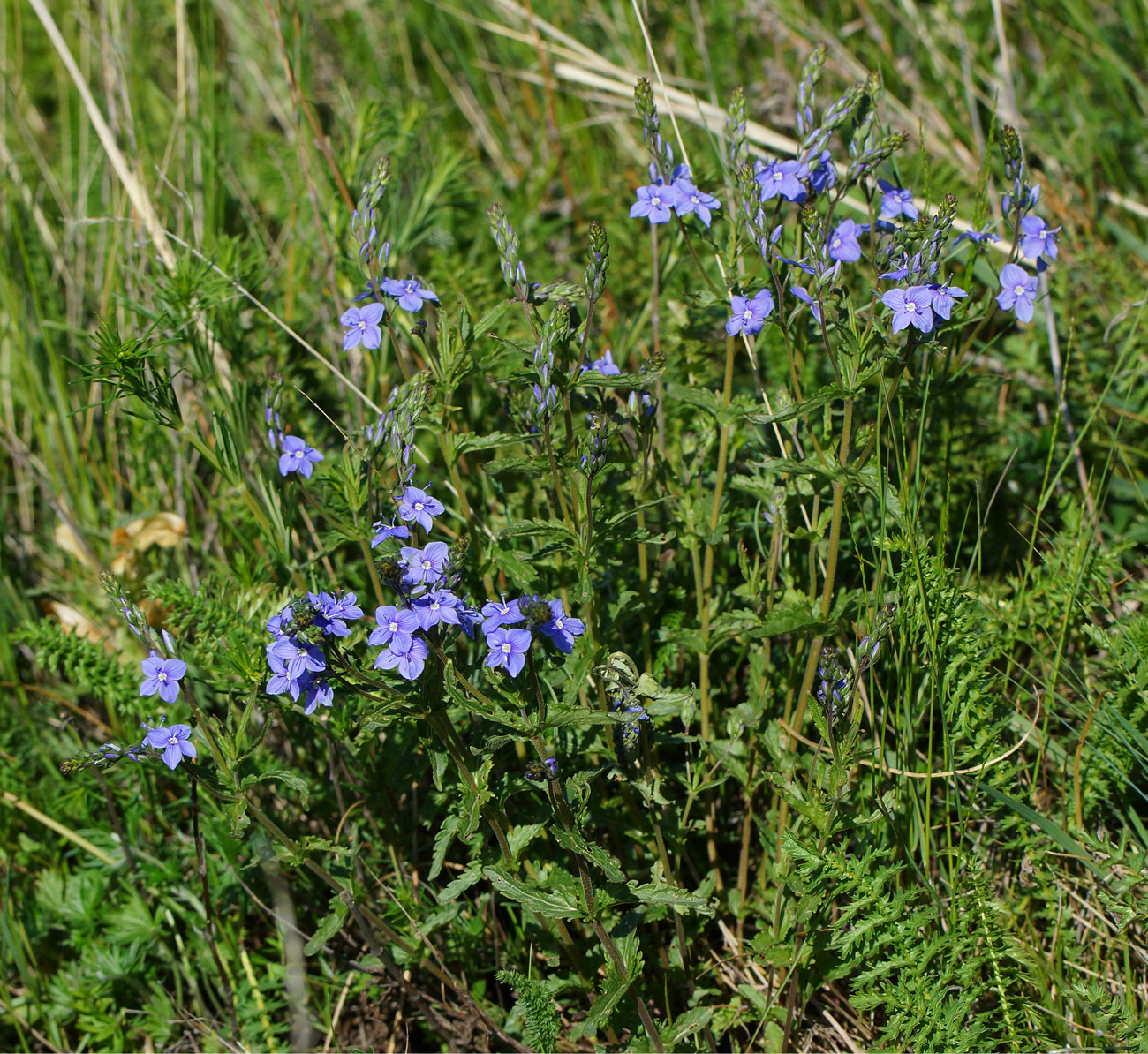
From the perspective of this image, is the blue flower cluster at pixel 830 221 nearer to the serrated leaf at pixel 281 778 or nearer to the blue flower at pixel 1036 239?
the blue flower at pixel 1036 239

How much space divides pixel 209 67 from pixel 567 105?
194cm

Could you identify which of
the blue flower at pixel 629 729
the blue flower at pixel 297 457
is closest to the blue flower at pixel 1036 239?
the blue flower at pixel 629 729

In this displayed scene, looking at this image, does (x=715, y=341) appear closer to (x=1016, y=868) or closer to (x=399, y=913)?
(x=1016, y=868)

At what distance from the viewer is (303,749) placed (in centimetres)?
333

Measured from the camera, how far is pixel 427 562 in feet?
7.39

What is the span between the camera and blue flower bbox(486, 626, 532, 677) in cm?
213

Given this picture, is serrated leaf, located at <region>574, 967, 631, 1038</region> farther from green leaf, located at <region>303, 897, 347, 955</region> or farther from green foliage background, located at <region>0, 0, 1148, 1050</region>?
green leaf, located at <region>303, 897, 347, 955</region>

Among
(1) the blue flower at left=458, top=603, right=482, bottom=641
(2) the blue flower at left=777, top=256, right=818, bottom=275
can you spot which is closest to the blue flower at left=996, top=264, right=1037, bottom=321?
(2) the blue flower at left=777, top=256, right=818, bottom=275

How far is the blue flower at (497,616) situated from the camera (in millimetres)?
2143

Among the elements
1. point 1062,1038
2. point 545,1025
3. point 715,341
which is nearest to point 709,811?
point 545,1025

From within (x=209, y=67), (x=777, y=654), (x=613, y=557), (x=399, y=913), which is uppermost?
(x=209, y=67)

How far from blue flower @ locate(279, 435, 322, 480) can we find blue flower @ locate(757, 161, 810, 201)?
1.39 m

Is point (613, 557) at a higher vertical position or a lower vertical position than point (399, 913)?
higher

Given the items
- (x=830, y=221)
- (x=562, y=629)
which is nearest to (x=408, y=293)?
(x=562, y=629)
